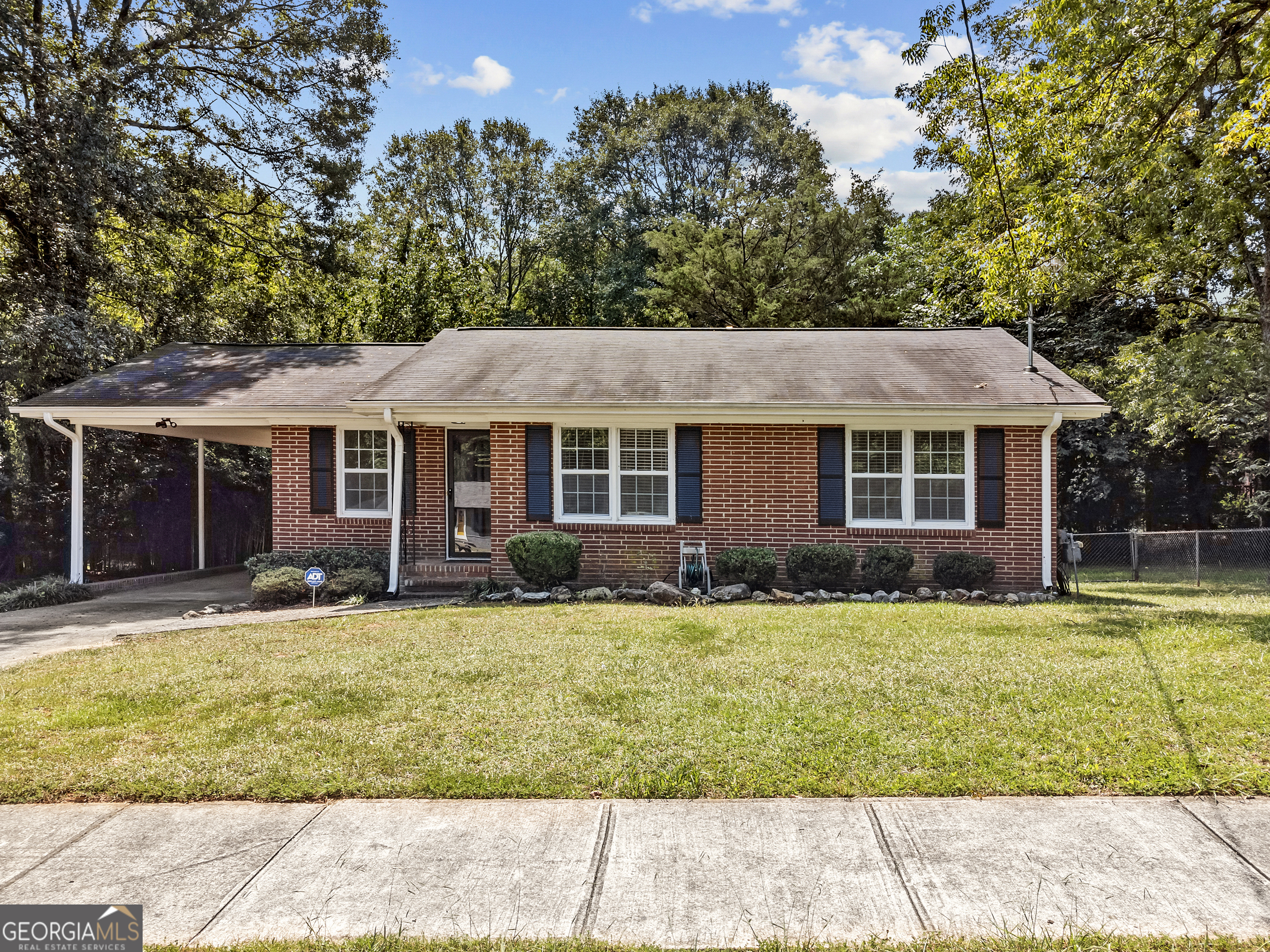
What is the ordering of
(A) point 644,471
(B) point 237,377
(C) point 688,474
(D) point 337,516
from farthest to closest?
(B) point 237,377 → (D) point 337,516 → (A) point 644,471 → (C) point 688,474

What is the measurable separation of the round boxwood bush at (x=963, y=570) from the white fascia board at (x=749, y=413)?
210cm

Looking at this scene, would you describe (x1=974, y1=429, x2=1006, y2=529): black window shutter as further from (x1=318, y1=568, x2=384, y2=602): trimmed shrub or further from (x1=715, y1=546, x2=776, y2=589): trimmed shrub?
(x1=318, y1=568, x2=384, y2=602): trimmed shrub

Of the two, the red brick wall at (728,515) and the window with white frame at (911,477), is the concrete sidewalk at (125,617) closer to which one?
the red brick wall at (728,515)

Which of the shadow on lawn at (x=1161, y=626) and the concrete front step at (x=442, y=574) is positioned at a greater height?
the concrete front step at (x=442, y=574)

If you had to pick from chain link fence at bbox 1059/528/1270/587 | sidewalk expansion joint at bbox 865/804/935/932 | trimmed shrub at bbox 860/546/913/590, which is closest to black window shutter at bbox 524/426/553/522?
trimmed shrub at bbox 860/546/913/590

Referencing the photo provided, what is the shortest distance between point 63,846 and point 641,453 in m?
9.39

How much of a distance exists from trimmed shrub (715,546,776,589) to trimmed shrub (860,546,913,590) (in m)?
1.46

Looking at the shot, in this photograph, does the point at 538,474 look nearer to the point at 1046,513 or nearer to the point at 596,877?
the point at 1046,513

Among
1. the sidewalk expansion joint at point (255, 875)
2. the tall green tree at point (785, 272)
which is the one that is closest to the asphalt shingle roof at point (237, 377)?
the sidewalk expansion joint at point (255, 875)

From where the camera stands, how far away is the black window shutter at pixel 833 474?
12.3m

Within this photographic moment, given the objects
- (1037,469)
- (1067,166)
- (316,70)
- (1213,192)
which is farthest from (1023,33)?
(316,70)

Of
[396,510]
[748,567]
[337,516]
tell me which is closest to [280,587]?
[337,516]

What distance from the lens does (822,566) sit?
1173 centimetres

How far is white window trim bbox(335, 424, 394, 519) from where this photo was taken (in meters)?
13.0
